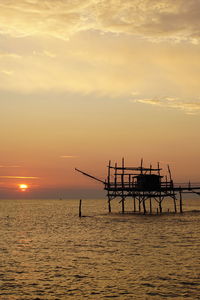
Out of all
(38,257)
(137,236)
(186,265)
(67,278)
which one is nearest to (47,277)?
(67,278)

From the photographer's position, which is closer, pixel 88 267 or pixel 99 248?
pixel 88 267

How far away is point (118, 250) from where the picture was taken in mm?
31328

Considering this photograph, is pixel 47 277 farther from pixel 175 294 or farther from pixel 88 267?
pixel 175 294

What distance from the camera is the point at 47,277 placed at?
72.3 ft

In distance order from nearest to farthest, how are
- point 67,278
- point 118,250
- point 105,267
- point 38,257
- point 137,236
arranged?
point 67,278
point 105,267
point 38,257
point 118,250
point 137,236

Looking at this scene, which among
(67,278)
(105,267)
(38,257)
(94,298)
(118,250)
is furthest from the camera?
(118,250)

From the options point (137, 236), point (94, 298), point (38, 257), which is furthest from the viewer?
point (137, 236)

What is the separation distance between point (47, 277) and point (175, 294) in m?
7.55

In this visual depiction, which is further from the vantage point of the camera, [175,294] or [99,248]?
[99,248]

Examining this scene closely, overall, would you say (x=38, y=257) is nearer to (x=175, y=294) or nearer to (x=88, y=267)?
(x=88, y=267)

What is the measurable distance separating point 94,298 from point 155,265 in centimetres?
778

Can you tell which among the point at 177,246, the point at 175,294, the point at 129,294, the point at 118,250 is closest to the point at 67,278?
the point at 129,294

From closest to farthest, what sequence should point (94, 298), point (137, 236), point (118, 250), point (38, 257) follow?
1. point (94, 298)
2. point (38, 257)
3. point (118, 250)
4. point (137, 236)

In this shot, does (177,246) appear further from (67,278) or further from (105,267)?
(67,278)
